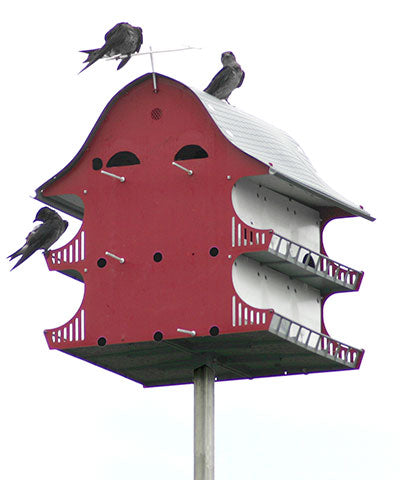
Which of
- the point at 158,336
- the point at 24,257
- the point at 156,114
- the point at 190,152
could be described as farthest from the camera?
the point at 24,257

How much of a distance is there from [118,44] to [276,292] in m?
3.44

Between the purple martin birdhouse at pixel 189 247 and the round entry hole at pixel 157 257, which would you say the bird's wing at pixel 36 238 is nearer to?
the purple martin birdhouse at pixel 189 247

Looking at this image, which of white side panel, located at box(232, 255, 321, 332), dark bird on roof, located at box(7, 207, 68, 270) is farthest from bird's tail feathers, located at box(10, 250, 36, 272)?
white side panel, located at box(232, 255, 321, 332)

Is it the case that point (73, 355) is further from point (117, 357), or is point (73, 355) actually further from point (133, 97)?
point (133, 97)

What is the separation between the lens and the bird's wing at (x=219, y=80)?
32344 millimetres

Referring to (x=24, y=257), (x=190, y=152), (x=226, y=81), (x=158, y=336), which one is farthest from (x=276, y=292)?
(x=24, y=257)

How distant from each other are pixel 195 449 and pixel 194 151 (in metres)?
3.37

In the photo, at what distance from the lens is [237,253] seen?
30.5m

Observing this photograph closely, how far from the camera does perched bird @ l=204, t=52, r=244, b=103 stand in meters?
32.4

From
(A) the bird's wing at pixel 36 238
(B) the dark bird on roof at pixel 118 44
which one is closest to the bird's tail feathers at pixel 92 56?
(B) the dark bird on roof at pixel 118 44

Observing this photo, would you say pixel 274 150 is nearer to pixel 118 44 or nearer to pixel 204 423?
pixel 118 44

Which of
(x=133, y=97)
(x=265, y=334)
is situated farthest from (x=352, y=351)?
(x=133, y=97)

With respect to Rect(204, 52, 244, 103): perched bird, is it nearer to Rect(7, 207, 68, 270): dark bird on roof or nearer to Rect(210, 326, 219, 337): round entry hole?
Rect(7, 207, 68, 270): dark bird on roof

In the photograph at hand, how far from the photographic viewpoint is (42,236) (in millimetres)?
31641
